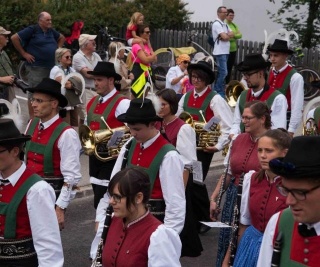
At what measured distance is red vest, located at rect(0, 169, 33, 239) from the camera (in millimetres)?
4508

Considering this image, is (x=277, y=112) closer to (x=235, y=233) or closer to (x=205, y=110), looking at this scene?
(x=205, y=110)

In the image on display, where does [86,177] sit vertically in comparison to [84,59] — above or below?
below

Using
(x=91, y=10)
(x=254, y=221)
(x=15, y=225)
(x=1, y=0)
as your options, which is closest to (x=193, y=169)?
(x=254, y=221)

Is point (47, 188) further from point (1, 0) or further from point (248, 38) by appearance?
point (248, 38)

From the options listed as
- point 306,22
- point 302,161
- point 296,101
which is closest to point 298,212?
point 302,161

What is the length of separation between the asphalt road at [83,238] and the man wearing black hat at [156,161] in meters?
1.75

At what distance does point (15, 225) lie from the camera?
4.55m

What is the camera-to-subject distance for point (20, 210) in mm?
4508

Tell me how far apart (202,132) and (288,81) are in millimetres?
1467

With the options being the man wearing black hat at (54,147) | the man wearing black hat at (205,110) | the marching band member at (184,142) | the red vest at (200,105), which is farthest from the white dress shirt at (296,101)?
the man wearing black hat at (54,147)

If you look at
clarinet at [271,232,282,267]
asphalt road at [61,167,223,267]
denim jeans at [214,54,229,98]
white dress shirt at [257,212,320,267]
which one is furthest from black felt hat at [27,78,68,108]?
denim jeans at [214,54,229,98]

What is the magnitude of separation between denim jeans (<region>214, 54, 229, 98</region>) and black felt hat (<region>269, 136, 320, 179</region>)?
40.4 feet

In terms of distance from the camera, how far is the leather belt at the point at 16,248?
4582 millimetres

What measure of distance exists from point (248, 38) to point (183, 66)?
1044 cm
